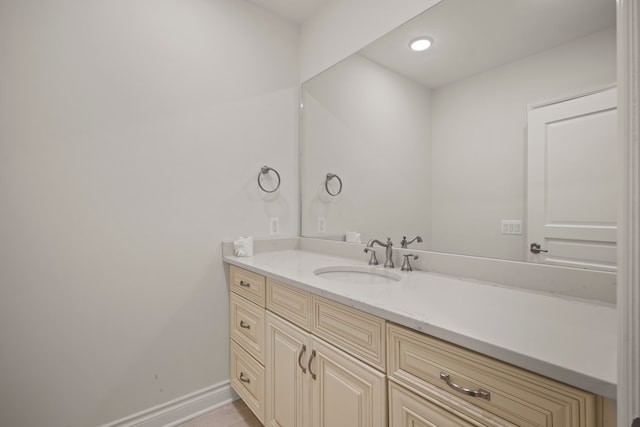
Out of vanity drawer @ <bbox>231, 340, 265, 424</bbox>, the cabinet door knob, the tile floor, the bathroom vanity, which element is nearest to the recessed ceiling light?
the bathroom vanity

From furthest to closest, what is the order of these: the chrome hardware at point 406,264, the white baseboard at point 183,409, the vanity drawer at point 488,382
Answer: the white baseboard at point 183,409 → the chrome hardware at point 406,264 → the vanity drawer at point 488,382

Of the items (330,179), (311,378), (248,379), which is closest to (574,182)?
(311,378)

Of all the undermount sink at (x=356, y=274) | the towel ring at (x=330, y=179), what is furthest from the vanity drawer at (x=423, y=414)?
the towel ring at (x=330, y=179)

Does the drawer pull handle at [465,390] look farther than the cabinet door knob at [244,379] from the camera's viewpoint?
No

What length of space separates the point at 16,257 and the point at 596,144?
7.16 ft

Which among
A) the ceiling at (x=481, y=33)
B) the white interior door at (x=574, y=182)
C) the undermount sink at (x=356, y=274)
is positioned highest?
the ceiling at (x=481, y=33)

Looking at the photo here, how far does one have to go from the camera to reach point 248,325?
1533mm

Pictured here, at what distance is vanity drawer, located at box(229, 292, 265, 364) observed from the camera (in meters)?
1.41

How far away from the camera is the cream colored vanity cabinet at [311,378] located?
87 centimetres

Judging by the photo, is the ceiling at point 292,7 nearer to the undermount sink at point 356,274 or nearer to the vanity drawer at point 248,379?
the undermount sink at point 356,274

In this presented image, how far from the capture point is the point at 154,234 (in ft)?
4.98

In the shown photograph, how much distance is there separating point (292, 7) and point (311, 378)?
2.15m

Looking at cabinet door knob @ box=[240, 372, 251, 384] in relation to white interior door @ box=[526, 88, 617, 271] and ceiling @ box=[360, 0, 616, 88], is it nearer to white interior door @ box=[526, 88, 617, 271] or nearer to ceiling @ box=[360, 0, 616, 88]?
white interior door @ box=[526, 88, 617, 271]

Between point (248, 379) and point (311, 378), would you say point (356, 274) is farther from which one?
point (248, 379)
